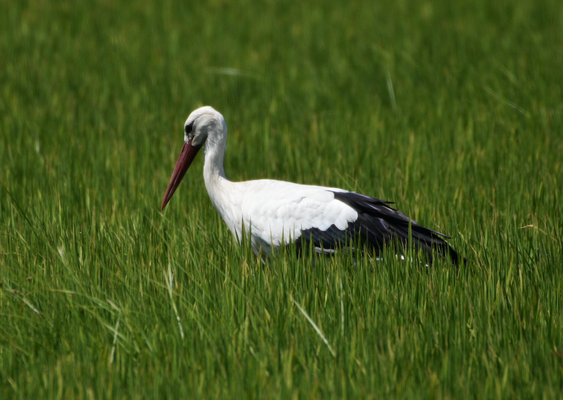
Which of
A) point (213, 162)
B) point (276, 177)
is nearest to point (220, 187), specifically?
point (213, 162)

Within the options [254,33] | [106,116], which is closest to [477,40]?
[254,33]

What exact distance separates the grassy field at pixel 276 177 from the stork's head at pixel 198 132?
0.29 meters

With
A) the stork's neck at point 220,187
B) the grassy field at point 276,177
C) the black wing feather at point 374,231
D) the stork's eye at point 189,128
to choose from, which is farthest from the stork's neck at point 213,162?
the black wing feather at point 374,231

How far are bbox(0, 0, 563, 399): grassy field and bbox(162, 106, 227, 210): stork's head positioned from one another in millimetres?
291

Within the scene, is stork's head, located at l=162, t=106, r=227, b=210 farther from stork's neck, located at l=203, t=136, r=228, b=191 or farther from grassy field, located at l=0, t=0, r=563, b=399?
grassy field, located at l=0, t=0, r=563, b=399

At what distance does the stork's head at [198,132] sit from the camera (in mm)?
4277

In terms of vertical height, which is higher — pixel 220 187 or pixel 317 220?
pixel 220 187

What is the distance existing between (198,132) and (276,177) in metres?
1.23

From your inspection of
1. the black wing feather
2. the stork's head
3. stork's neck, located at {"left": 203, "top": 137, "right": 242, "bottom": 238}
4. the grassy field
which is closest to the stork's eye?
→ the stork's head

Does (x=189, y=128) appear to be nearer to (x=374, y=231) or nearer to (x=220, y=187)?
(x=220, y=187)

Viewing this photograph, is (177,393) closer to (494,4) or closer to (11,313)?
(11,313)

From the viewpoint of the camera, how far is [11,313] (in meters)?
3.03

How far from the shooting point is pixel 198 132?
14.2 ft

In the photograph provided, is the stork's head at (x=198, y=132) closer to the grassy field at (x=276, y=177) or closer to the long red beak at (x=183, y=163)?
the long red beak at (x=183, y=163)
